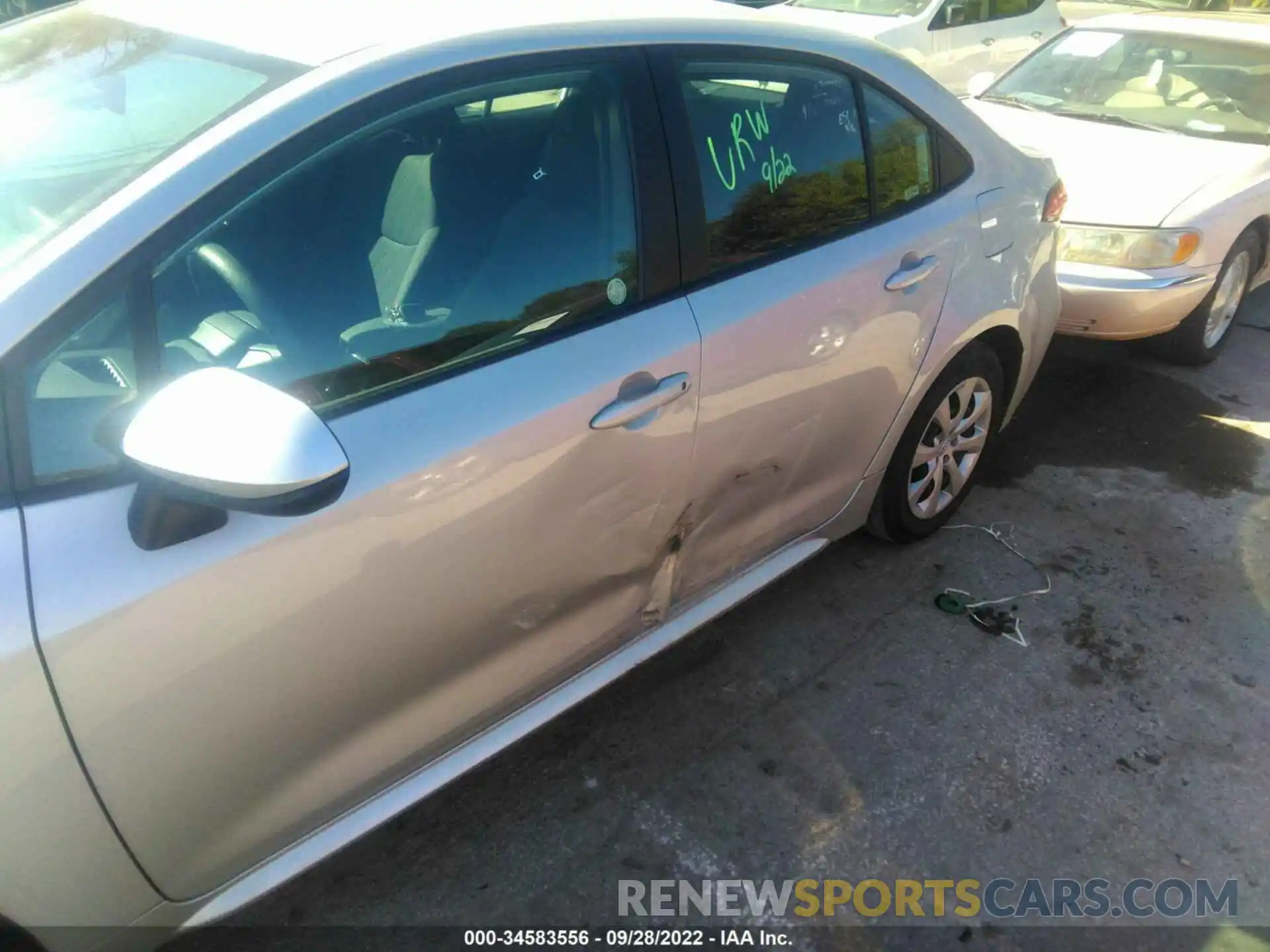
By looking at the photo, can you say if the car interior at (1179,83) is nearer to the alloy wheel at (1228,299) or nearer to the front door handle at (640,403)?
the alloy wheel at (1228,299)

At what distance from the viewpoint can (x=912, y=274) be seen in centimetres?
268

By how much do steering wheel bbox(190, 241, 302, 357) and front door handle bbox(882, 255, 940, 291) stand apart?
155 centimetres

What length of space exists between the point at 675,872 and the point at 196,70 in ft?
6.34

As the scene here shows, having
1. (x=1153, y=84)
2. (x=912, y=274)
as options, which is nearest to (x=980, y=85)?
(x=1153, y=84)

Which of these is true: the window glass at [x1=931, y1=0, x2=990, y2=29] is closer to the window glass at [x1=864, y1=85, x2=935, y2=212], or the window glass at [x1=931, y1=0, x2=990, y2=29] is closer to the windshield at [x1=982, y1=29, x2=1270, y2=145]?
the windshield at [x1=982, y1=29, x2=1270, y2=145]

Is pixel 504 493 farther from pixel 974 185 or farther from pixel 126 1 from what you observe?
pixel 974 185

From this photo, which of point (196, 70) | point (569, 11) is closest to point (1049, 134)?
point (569, 11)

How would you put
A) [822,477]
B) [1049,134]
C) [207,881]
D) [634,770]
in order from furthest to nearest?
1. [1049,134]
2. [822,477]
3. [634,770]
4. [207,881]

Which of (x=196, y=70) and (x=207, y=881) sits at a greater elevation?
(x=196, y=70)

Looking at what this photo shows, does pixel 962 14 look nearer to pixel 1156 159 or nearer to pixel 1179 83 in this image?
pixel 1179 83

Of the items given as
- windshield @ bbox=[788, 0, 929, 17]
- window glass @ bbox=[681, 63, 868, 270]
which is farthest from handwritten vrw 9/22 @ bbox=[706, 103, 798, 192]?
windshield @ bbox=[788, 0, 929, 17]

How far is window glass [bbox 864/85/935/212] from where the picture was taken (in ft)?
8.84

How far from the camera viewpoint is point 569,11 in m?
2.14

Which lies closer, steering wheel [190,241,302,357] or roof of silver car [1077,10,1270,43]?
steering wheel [190,241,302,357]
